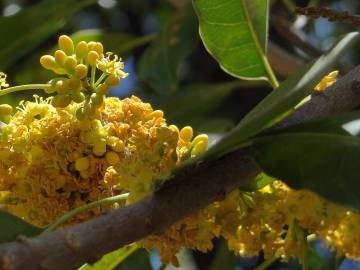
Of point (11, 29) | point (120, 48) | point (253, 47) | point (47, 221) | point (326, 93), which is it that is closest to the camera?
point (326, 93)

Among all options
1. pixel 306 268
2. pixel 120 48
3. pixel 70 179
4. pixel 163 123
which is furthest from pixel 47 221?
pixel 120 48

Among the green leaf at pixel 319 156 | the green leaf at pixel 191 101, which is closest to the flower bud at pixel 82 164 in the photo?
the green leaf at pixel 319 156

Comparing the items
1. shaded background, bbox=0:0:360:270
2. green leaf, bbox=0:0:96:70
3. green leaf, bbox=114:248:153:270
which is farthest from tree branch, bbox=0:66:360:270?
green leaf, bbox=0:0:96:70

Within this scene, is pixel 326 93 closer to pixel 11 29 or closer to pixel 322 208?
pixel 322 208

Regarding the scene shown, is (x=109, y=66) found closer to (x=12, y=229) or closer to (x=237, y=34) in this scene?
(x=237, y=34)

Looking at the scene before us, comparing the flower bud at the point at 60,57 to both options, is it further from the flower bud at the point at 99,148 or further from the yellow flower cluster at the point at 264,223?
the yellow flower cluster at the point at 264,223
